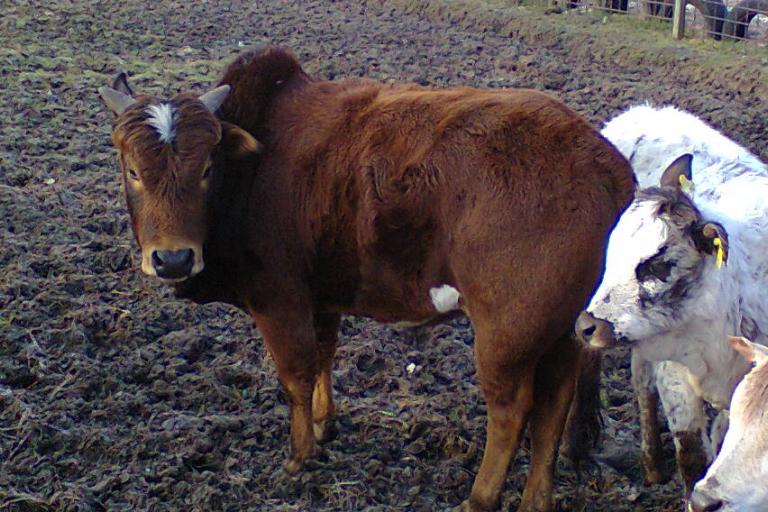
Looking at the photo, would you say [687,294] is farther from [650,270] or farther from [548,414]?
[548,414]

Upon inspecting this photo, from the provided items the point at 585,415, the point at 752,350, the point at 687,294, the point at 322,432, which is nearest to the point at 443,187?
the point at 687,294

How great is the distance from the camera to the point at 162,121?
447 centimetres

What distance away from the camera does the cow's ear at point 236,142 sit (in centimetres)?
466

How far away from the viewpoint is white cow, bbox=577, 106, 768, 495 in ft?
12.3

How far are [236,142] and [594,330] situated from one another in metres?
2.01

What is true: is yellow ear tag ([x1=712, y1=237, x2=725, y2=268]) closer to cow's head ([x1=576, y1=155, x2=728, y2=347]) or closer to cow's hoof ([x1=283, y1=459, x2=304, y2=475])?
cow's head ([x1=576, y1=155, x2=728, y2=347])

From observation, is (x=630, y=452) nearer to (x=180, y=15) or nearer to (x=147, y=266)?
(x=147, y=266)

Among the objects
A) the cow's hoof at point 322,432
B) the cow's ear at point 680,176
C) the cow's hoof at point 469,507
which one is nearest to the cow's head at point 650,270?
the cow's ear at point 680,176

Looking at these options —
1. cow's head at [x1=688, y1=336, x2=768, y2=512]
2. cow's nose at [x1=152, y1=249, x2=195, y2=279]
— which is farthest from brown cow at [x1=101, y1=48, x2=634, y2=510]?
cow's head at [x1=688, y1=336, x2=768, y2=512]

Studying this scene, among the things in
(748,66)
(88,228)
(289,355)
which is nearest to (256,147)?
(289,355)

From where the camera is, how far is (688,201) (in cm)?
388

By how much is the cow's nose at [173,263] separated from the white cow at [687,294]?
1814 mm

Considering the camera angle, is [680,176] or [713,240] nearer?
[713,240]

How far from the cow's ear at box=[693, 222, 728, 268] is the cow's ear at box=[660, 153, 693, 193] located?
0.25 m
